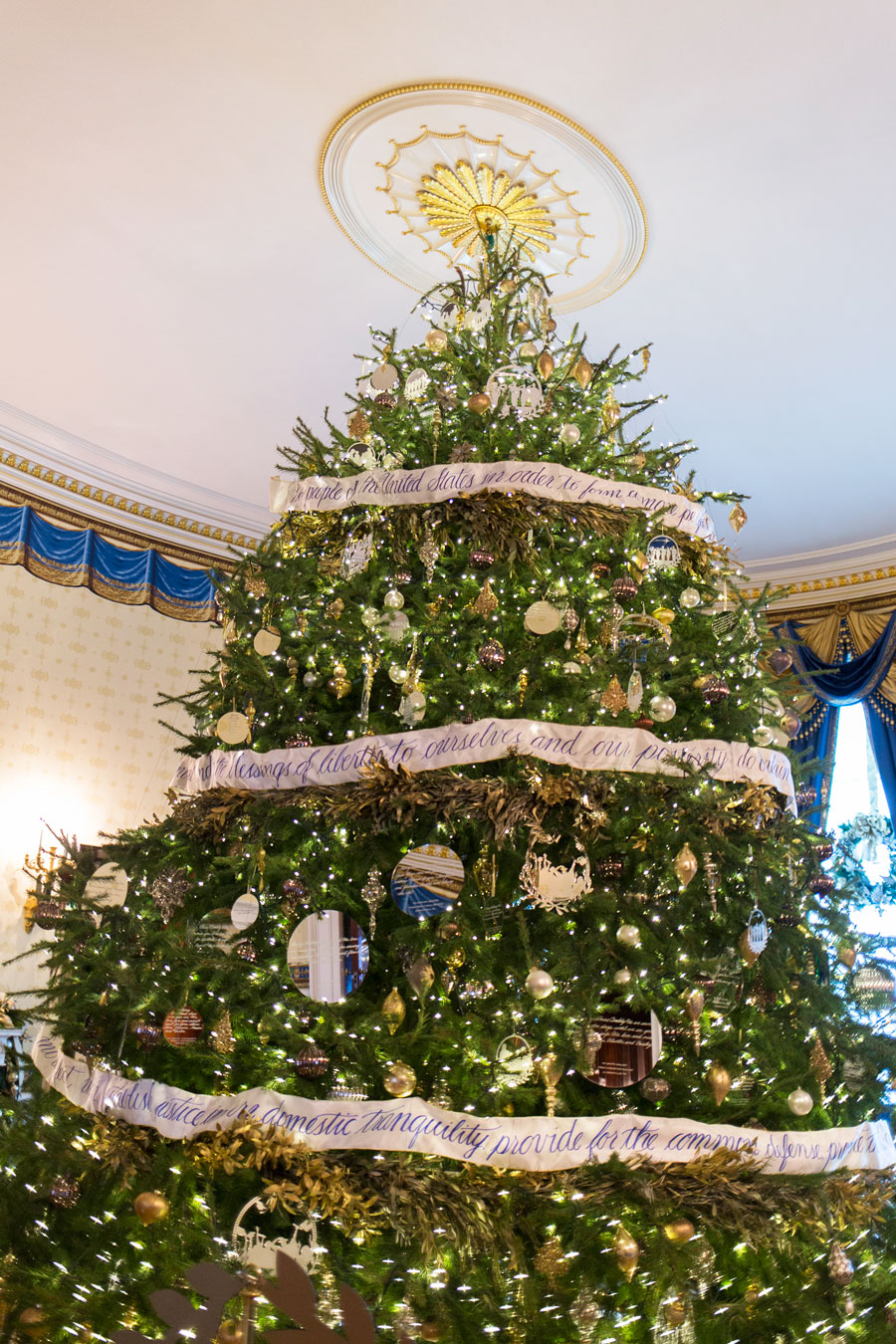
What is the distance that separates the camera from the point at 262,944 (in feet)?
6.91

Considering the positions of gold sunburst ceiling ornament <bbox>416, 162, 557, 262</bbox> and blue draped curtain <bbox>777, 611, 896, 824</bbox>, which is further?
blue draped curtain <bbox>777, 611, 896, 824</bbox>

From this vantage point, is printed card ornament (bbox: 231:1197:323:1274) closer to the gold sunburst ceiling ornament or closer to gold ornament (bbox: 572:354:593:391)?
gold ornament (bbox: 572:354:593:391)

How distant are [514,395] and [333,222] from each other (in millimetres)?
1867

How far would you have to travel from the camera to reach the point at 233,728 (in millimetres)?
2289

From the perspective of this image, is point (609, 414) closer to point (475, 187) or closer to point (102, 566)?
point (475, 187)

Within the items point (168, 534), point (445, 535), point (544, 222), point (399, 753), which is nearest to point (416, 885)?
point (399, 753)

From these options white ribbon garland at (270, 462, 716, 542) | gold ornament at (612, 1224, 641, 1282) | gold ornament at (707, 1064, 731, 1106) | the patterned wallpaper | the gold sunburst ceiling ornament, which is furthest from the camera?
the patterned wallpaper

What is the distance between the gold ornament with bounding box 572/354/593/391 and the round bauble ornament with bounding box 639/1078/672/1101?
5.87ft

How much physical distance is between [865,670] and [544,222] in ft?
12.3

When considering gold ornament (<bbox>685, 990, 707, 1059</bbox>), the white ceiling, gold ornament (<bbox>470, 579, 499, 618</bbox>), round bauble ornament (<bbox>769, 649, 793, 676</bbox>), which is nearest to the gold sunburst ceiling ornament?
the white ceiling

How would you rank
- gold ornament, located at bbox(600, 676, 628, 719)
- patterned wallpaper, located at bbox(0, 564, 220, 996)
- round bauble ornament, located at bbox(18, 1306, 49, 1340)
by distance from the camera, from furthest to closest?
patterned wallpaper, located at bbox(0, 564, 220, 996) < gold ornament, located at bbox(600, 676, 628, 719) < round bauble ornament, located at bbox(18, 1306, 49, 1340)

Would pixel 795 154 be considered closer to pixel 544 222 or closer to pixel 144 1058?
pixel 544 222

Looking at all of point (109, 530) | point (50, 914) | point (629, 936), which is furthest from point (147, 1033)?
point (109, 530)

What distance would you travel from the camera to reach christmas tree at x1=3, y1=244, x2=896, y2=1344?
5.23 feet
